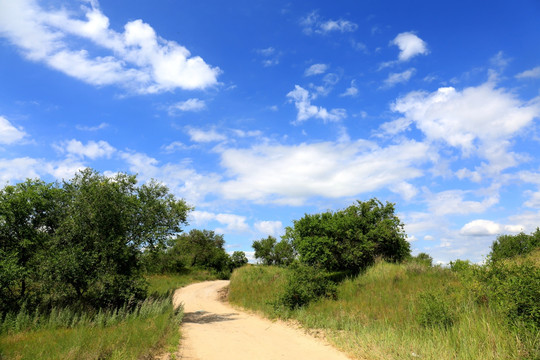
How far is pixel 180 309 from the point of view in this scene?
17750mm

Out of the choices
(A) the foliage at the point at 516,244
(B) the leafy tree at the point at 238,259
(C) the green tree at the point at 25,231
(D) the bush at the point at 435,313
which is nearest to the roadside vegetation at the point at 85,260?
(C) the green tree at the point at 25,231

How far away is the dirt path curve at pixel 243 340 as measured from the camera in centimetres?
1031

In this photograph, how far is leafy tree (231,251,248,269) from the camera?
61406 millimetres

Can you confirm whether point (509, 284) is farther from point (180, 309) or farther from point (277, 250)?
point (277, 250)

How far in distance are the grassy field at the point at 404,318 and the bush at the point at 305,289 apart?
58cm

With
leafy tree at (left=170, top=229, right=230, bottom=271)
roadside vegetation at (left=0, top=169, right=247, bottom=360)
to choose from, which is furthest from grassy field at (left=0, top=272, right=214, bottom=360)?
leafy tree at (left=170, top=229, right=230, bottom=271)

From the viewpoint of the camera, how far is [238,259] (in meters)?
62.9

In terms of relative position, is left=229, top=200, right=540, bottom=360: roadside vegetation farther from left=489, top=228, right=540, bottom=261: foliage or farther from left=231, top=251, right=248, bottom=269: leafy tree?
left=231, top=251, right=248, bottom=269: leafy tree

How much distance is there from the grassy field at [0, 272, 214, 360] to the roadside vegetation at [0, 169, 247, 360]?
2.2 inches

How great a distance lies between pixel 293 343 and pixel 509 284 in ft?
25.4

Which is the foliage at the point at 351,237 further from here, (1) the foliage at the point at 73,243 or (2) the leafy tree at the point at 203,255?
(2) the leafy tree at the point at 203,255

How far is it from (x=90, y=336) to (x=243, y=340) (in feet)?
18.7

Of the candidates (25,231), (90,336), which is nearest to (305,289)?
(90,336)

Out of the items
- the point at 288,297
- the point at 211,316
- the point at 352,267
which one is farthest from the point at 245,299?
the point at 352,267
